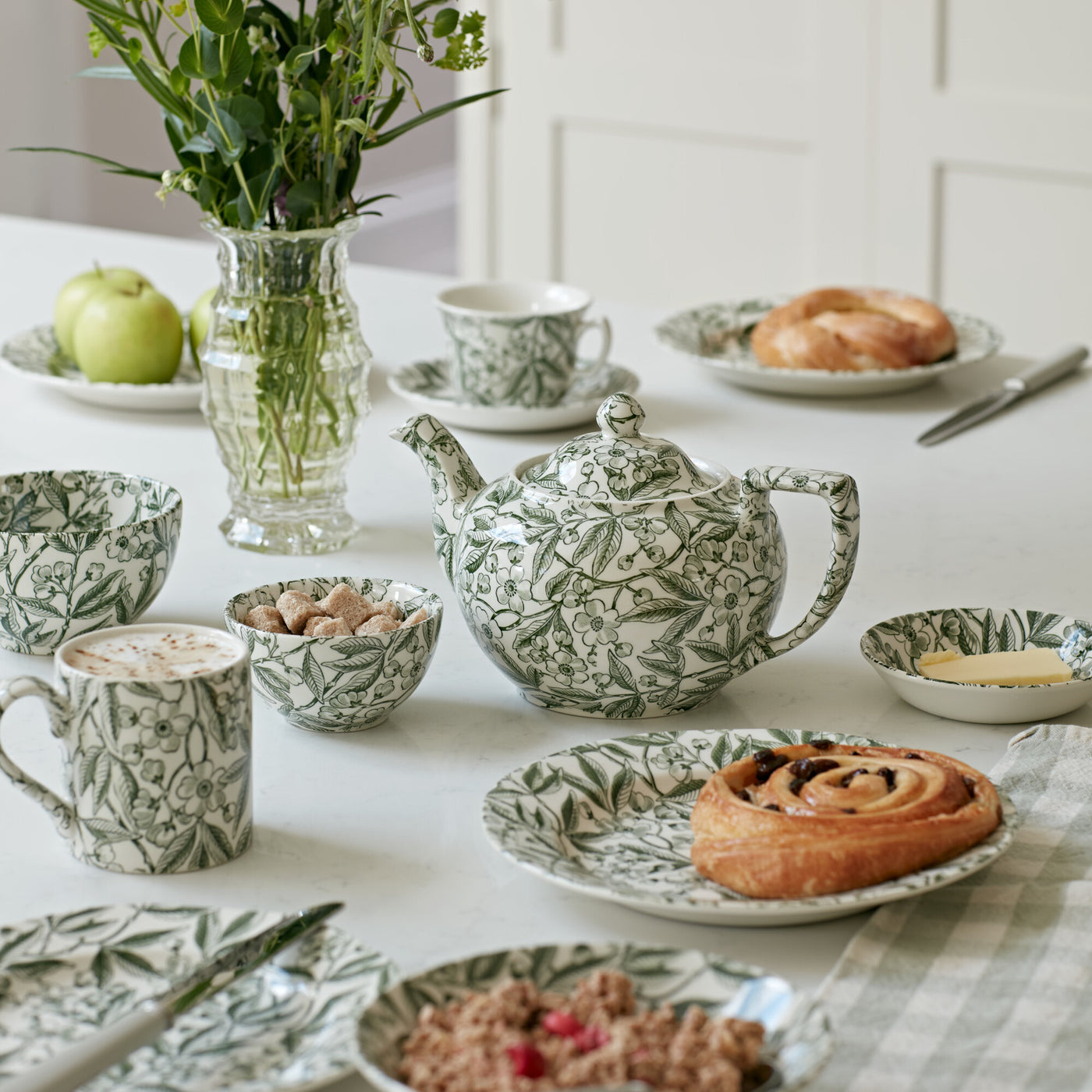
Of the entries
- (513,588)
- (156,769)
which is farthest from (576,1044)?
(513,588)

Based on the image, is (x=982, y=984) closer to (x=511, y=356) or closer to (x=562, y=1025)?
(x=562, y=1025)

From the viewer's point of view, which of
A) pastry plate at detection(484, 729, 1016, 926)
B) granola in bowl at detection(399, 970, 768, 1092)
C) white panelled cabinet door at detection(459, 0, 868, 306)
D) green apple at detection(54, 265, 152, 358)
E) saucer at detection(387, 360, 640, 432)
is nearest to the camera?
granola in bowl at detection(399, 970, 768, 1092)

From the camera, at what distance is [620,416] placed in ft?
3.15

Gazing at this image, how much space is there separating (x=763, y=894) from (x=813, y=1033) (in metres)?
0.15

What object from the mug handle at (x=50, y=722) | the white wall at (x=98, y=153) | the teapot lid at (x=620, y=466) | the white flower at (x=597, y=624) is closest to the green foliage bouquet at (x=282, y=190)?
the teapot lid at (x=620, y=466)

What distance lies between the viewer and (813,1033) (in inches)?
23.6

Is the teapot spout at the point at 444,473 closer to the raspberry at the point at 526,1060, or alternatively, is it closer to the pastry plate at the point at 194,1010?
the pastry plate at the point at 194,1010

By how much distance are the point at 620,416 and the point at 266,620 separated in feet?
0.83

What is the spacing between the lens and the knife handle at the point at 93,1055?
0.59m

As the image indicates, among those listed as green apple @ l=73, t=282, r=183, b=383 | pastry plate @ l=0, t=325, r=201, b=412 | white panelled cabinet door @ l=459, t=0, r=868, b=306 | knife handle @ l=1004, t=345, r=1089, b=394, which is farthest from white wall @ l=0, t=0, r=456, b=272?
knife handle @ l=1004, t=345, r=1089, b=394

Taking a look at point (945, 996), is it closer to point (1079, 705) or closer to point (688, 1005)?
point (688, 1005)

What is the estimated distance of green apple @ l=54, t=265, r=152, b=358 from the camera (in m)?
1.66

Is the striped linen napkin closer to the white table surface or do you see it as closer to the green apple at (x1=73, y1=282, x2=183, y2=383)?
the white table surface

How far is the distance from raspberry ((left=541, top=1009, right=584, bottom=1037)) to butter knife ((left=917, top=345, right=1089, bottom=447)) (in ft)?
3.48
